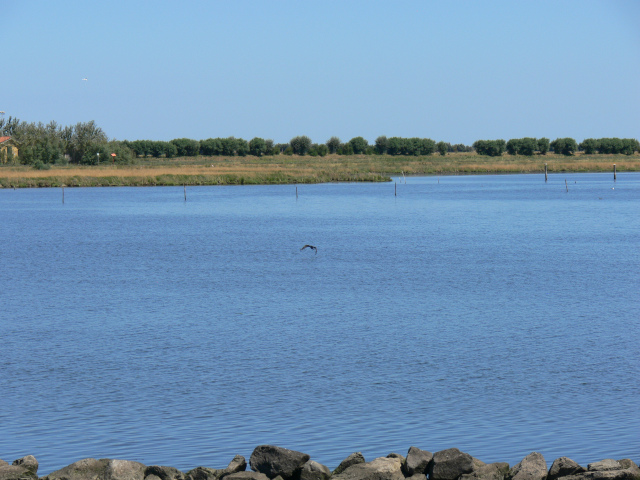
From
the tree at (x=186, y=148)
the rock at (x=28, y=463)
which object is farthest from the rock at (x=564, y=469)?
the tree at (x=186, y=148)

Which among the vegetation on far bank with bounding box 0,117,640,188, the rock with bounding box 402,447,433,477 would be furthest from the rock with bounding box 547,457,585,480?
the vegetation on far bank with bounding box 0,117,640,188

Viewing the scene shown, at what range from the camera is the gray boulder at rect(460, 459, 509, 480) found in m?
8.98

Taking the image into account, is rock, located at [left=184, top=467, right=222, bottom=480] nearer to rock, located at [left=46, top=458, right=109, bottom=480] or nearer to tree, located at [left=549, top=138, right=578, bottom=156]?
rock, located at [left=46, top=458, right=109, bottom=480]

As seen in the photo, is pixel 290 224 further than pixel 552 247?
Yes

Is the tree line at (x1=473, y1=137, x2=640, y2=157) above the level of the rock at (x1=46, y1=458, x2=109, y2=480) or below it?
above

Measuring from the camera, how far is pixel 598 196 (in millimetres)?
81562

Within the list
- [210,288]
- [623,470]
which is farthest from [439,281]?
[623,470]

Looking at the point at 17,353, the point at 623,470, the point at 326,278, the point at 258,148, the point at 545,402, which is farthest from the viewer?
the point at 258,148

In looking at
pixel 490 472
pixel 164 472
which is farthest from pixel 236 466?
pixel 490 472

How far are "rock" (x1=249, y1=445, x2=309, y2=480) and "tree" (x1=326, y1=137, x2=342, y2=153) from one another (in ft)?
605

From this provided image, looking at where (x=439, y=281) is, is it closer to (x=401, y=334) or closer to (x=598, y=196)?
(x=401, y=334)

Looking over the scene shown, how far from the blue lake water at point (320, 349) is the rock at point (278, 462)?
0.84 metres

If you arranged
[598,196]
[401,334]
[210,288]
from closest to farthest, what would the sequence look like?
[401,334] → [210,288] → [598,196]

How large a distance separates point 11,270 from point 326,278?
11.6 meters
